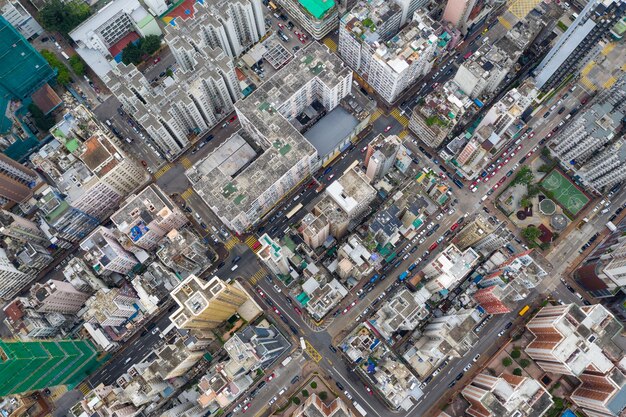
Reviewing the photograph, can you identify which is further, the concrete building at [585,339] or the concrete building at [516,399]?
the concrete building at [585,339]

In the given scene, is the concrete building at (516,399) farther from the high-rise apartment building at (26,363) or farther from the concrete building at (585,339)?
the high-rise apartment building at (26,363)

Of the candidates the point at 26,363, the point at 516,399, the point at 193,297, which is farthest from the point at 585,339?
the point at 26,363

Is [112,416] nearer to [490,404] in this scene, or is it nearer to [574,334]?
[490,404]

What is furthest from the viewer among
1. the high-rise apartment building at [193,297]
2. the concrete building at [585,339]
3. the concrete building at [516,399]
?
the concrete building at [585,339]

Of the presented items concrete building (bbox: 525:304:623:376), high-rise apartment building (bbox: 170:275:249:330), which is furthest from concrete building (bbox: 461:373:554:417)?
high-rise apartment building (bbox: 170:275:249:330)

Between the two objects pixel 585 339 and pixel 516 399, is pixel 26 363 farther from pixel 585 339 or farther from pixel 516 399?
pixel 585 339

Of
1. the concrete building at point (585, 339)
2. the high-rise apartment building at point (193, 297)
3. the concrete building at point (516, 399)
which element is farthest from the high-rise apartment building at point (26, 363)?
the concrete building at point (585, 339)

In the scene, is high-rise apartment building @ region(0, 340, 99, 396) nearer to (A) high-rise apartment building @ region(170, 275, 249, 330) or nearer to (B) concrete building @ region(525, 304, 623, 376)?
(A) high-rise apartment building @ region(170, 275, 249, 330)

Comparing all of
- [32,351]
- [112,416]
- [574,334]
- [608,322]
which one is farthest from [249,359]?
[608,322]

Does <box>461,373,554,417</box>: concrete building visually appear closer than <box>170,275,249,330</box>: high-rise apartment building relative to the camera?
No

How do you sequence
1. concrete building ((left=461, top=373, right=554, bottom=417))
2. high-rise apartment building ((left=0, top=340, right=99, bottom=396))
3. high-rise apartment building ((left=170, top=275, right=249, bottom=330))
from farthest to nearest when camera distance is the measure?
concrete building ((left=461, top=373, right=554, bottom=417)), high-rise apartment building ((left=170, top=275, right=249, bottom=330)), high-rise apartment building ((left=0, top=340, right=99, bottom=396))

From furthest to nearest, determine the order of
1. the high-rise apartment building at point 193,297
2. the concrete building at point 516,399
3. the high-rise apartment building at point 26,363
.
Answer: the concrete building at point 516,399 → the high-rise apartment building at point 193,297 → the high-rise apartment building at point 26,363
